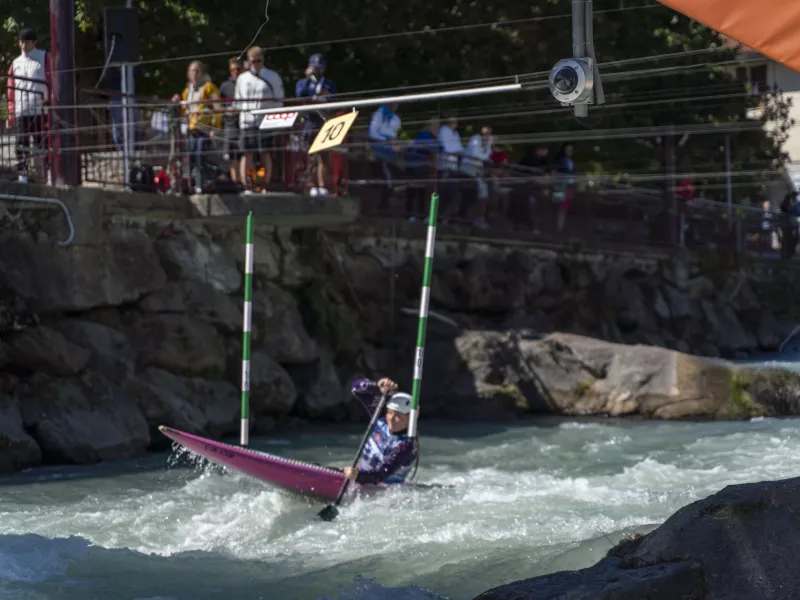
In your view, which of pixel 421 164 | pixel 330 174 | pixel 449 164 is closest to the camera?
pixel 330 174

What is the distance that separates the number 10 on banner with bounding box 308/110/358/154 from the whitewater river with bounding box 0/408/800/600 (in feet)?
9.40

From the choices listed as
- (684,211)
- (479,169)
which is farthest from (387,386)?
(684,211)

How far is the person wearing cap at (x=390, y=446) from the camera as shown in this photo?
10578 mm

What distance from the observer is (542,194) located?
2020cm

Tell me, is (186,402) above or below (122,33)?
below

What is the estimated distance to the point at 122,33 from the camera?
14.1 meters

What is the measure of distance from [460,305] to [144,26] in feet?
19.4

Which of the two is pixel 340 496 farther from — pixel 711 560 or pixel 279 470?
pixel 711 560

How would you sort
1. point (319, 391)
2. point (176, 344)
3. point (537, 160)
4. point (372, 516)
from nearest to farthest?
point (372, 516)
point (176, 344)
point (319, 391)
point (537, 160)

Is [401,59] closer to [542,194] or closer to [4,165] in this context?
[542,194]

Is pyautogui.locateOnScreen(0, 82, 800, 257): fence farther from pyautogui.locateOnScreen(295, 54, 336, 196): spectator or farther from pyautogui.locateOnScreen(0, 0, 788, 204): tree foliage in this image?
pyautogui.locateOnScreen(0, 0, 788, 204): tree foliage

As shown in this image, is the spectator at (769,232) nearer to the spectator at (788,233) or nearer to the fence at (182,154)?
the spectator at (788,233)

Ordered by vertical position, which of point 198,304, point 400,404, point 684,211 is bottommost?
point 400,404

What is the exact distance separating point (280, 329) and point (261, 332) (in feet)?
0.99
